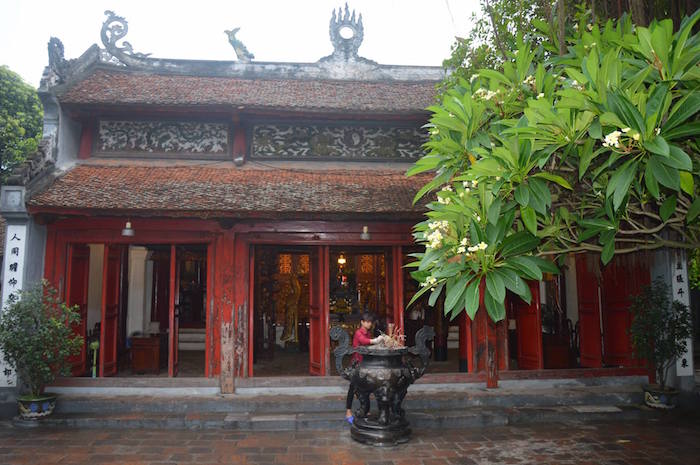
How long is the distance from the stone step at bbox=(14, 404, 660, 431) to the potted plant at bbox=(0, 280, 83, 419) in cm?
29

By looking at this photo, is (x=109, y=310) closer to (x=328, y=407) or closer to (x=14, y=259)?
(x=14, y=259)

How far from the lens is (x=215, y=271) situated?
7.94 m

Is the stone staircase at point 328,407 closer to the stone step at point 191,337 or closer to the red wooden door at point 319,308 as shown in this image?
the red wooden door at point 319,308

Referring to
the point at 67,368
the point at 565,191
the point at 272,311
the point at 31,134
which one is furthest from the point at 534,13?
the point at 31,134

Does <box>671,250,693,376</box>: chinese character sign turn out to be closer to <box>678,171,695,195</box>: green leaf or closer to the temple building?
the temple building

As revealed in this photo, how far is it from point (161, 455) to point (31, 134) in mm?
15794

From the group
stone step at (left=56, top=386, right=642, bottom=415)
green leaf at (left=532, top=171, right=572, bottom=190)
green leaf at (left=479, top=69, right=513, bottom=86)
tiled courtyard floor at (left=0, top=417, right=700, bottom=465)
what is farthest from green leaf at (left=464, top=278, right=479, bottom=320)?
stone step at (left=56, top=386, right=642, bottom=415)

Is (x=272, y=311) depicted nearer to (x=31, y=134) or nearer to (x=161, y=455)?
(x=161, y=455)

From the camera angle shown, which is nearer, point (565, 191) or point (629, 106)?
point (629, 106)

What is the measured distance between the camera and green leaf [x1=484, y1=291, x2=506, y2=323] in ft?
8.28

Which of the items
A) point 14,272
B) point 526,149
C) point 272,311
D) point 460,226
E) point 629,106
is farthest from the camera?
point 272,311

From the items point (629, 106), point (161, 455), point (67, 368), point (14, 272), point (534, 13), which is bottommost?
point (161, 455)

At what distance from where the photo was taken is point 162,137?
8.88 meters

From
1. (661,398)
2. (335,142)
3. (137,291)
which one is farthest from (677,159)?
(137,291)
